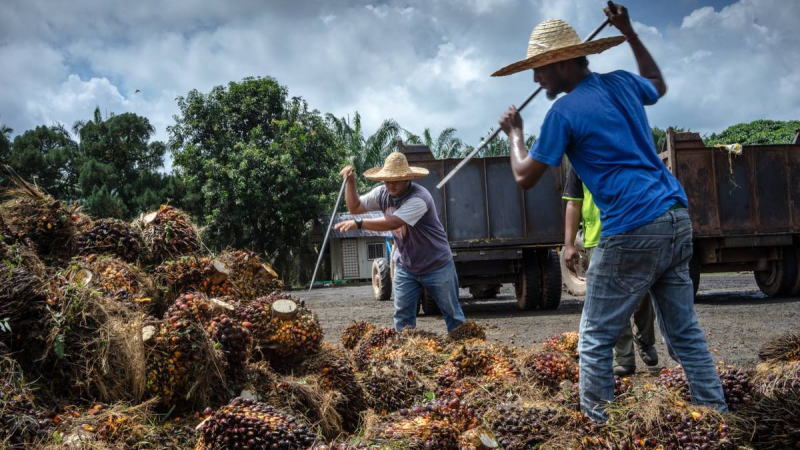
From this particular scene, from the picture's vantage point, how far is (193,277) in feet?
16.8

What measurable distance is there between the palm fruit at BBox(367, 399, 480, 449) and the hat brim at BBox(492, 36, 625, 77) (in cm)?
179

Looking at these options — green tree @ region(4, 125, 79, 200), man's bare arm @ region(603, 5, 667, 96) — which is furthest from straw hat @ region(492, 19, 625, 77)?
green tree @ region(4, 125, 79, 200)

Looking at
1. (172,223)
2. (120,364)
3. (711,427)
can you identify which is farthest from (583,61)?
(172,223)

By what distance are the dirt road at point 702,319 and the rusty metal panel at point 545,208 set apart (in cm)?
138

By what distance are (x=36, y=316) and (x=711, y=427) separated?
3525 mm

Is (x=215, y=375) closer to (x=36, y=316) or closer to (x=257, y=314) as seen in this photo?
(x=257, y=314)

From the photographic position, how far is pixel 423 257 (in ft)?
18.8

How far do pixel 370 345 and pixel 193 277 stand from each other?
1490mm

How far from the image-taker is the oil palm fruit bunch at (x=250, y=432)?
3080 millimetres

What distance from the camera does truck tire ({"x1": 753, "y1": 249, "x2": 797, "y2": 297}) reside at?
12.0 m

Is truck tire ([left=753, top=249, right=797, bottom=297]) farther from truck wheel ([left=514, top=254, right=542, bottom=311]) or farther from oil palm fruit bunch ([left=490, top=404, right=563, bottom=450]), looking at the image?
oil palm fruit bunch ([left=490, top=404, right=563, bottom=450])

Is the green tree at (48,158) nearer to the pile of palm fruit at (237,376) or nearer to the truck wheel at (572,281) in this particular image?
the truck wheel at (572,281)

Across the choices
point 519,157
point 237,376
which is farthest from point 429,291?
point 519,157

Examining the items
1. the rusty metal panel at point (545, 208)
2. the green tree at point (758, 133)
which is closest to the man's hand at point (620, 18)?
the rusty metal panel at point (545, 208)
